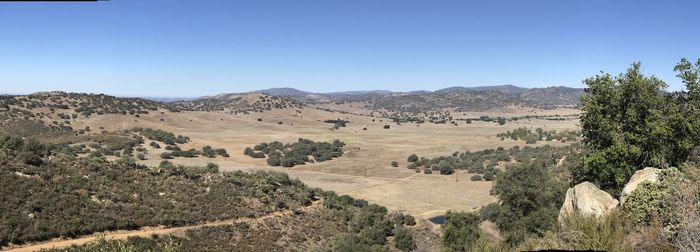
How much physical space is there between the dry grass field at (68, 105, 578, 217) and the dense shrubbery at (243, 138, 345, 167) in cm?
228

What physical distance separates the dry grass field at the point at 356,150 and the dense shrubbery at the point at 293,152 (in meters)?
2.28

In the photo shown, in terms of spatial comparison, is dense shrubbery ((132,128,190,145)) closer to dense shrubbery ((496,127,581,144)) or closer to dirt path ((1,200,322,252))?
dirt path ((1,200,322,252))

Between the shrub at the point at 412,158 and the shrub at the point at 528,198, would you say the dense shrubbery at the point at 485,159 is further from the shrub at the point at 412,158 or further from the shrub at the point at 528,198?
the shrub at the point at 528,198

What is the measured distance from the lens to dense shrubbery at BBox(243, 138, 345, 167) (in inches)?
3492

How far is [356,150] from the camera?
343ft

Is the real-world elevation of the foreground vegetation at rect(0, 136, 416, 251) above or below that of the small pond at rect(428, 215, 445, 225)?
above

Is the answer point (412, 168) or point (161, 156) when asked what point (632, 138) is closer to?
point (412, 168)

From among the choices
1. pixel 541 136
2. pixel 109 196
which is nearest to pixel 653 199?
pixel 109 196

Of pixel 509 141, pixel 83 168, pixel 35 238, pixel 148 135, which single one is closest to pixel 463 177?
pixel 509 141

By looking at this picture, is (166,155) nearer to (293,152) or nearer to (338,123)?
(293,152)

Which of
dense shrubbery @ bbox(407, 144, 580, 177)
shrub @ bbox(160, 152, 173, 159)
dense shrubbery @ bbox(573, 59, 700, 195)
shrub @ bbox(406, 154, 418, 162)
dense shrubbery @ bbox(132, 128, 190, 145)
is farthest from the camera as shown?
dense shrubbery @ bbox(132, 128, 190, 145)

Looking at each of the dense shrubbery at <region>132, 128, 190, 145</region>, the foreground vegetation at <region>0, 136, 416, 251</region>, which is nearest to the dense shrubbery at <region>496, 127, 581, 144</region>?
the foreground vegetation at <region>0, 136, 416, 251</region>

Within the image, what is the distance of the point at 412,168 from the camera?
279ft

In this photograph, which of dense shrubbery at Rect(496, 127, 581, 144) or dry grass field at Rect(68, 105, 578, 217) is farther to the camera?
dense shrubbery at Rect(496, 127, 581, 144)
